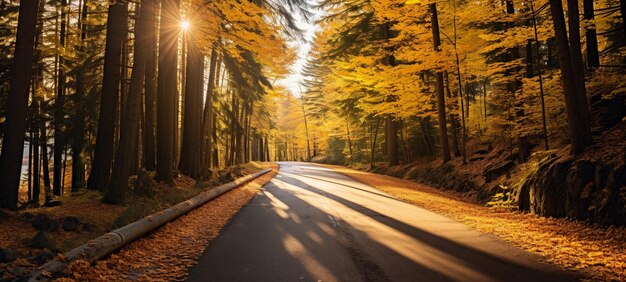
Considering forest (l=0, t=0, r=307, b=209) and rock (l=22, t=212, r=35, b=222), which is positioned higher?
forest (l=0, t=0, r=307, b=209)

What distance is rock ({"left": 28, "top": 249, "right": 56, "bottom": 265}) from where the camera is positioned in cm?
530

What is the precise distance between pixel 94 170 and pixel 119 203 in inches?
90.6

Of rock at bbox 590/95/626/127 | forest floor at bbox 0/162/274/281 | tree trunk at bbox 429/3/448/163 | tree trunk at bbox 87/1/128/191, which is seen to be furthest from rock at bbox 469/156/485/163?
tree trunk at bbox 87/1/128/191

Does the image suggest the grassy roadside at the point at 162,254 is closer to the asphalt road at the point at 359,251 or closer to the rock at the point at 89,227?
the asphalt road at the point at 359,251

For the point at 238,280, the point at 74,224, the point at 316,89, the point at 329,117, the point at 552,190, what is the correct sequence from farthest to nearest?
the point at 316,89 → the point at 329,117 → the point at 552,190 → the point at 74,224 → the point at 238,280

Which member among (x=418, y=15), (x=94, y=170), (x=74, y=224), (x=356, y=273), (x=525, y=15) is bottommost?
(x=356, y=273)

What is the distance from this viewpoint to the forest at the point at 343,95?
877 centimetres

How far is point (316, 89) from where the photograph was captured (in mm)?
47594

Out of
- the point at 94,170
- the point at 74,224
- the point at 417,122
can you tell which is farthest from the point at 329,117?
the point at 74,224

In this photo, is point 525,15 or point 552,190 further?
point 525,15

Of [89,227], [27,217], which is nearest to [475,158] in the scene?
[89,227]

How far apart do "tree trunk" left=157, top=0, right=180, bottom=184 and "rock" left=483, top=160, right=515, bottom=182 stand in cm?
1185

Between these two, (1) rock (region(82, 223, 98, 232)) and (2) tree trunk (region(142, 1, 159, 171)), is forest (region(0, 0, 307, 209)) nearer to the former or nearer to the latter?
(2) tree trunk (region(142, 1, 159, 171))

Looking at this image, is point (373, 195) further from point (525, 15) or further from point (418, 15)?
point (418, 15)
